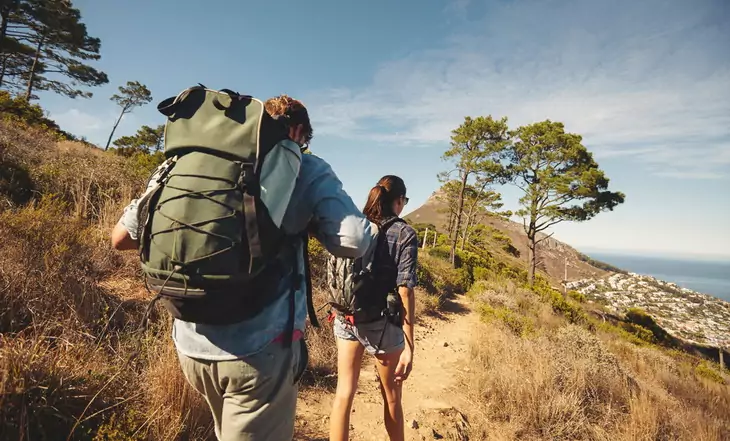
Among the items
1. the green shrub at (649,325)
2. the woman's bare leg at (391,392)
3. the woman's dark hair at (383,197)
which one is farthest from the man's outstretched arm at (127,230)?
the green shrub at (649,325)

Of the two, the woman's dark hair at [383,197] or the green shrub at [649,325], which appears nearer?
the woman's dark hair at [383,197]

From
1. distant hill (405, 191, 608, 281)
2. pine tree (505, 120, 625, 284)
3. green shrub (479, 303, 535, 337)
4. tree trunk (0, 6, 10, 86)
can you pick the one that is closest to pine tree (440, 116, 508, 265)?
pine tree (505, 120, 625, 284)

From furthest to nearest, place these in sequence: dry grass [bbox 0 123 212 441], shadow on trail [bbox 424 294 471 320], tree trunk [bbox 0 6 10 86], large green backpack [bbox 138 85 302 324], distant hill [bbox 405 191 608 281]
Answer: distant hill [bbox 405 191 608 281]
tree trunk [bbox 0 6 10 86]
shadow on trail [bbox 424 294 471 320]
dry grass [bbox 0 123 212 441]
large green backpack [bbox 138 85 302 324]

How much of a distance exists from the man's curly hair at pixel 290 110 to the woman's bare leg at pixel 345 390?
1.50 metres

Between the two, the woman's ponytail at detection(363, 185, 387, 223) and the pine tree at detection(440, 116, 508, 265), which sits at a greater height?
the pine tree at detection(440, 116, 508, 265)

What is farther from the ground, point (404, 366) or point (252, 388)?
point (252, 388)

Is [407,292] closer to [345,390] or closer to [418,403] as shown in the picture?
[345,390]

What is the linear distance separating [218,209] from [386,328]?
152cm

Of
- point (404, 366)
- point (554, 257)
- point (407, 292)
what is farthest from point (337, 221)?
point (554, 257)

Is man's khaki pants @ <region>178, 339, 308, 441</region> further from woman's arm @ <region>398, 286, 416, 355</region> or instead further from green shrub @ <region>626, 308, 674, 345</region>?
green shrub @ <region>626, 308, 674, 345</region>

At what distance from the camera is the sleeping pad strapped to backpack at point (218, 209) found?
2.92ft

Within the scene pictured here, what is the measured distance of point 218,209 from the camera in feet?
2.95

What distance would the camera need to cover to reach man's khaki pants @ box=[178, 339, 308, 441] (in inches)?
39.9

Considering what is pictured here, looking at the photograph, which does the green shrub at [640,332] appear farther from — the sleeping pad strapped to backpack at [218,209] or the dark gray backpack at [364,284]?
the sleeping pad strapped to backpack at [218,209]
